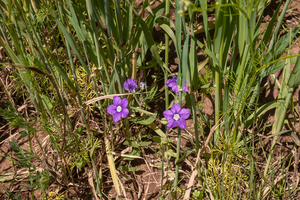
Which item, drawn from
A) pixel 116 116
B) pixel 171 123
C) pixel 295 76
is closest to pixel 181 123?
pixel 171 123

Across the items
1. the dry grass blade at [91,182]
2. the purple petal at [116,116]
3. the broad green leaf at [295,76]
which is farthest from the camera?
the dry grass blade at [91,182]

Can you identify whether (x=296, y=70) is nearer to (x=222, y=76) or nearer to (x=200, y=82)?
(x=222, y=76)

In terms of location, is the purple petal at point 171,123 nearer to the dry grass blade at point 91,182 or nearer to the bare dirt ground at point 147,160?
the bare dirt ground at point 147,160

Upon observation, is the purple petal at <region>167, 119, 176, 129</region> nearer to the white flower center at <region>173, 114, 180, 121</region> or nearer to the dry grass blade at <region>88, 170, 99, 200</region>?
the white flower center at <region>173, 114, 180, 121</region>

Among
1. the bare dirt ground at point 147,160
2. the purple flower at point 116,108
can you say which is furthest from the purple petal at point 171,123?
the bare dirt ground at point 147,160

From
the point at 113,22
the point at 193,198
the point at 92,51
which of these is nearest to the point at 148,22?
the point at 113,22

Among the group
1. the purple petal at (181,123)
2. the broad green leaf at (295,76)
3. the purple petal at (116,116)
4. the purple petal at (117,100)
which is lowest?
the purple petal at (116,116)

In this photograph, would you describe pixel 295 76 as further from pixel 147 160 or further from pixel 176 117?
pixel 147 160

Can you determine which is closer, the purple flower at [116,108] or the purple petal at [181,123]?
the purple petal at [181,123]

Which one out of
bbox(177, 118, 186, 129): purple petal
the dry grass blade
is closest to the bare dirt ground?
the dry grass blade
